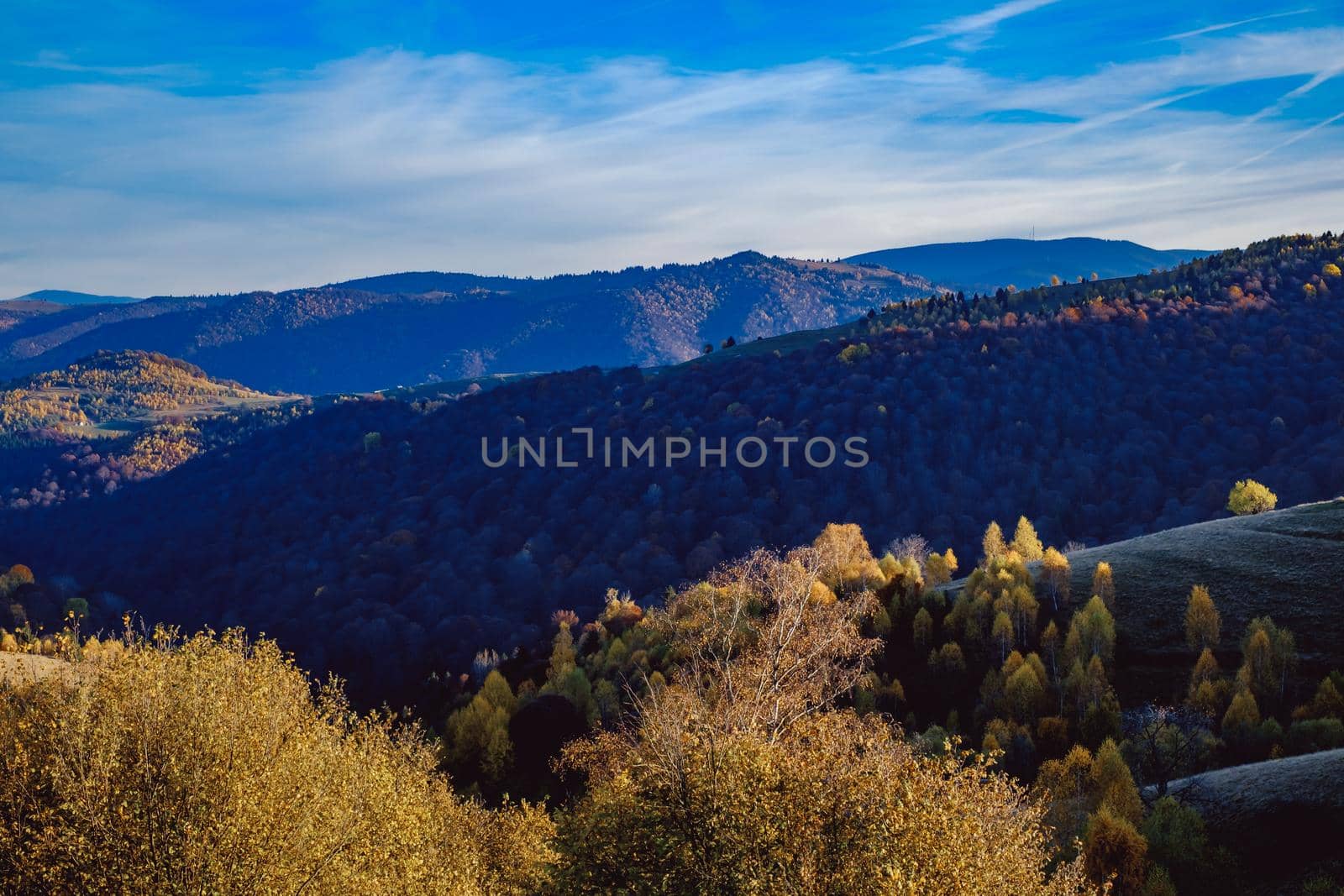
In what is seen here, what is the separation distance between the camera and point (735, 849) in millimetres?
22906

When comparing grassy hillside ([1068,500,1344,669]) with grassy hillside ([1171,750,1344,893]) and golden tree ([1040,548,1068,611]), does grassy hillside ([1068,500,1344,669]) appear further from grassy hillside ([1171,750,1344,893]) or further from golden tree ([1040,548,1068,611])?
grassy hillside ([1171,750,1344,893])

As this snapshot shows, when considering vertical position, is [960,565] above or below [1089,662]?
below

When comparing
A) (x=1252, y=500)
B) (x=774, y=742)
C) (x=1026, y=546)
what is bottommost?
(x=1026, y=546)

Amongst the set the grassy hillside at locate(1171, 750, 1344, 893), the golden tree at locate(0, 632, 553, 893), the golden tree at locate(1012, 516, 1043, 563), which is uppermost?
the golden tree at locate(0, 632, 553, 893)

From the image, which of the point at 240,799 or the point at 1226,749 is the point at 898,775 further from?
the point at 1226,749

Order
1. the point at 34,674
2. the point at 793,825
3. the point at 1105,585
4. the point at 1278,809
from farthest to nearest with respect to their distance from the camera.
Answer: the point at 1105,585
the point at 1278,809
the point at 34,674
the point at 793,825

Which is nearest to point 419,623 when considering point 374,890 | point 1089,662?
point 1089,662

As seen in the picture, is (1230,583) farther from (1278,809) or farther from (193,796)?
(193,796)

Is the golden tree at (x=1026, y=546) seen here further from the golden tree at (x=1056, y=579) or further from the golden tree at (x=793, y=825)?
the golden tree at (x=793, y=825)

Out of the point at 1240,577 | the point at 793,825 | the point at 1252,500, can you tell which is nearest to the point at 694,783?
the point at 793,825

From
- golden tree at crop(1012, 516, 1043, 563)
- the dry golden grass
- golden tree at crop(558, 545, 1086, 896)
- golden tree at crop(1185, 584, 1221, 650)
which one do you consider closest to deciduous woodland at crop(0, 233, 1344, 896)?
golden tree at crop(558, 545, 1086, 896)

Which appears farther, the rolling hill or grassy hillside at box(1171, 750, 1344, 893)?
the rolling hill

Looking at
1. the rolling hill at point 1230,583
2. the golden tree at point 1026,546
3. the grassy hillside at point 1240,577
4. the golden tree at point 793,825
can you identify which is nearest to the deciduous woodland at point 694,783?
the golden tree at point 793,825

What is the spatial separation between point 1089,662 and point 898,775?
4915 cm
